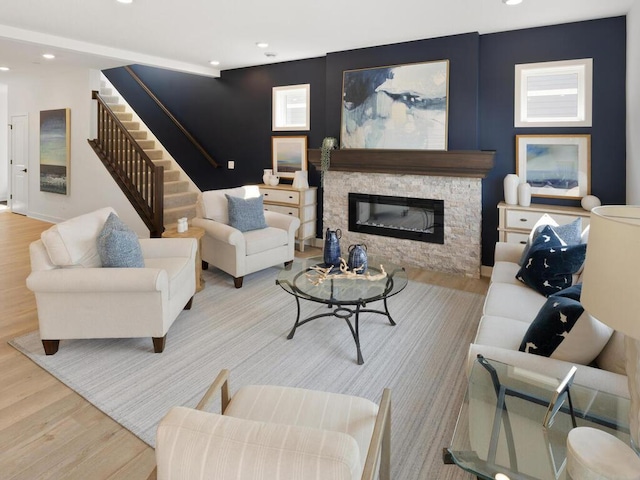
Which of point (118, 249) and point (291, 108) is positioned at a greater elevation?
point (291, 108)

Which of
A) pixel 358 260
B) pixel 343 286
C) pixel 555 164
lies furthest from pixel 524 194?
pixel 343 286

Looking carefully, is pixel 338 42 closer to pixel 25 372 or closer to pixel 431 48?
pixel 431 48

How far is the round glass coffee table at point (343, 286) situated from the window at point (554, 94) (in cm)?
237

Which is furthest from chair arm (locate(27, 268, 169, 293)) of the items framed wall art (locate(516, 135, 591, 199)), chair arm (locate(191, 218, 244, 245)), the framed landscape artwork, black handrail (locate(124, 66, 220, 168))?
the framed landscape artwork

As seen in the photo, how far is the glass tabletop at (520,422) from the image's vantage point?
126cm

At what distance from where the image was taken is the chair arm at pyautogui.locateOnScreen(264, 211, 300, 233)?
193 inches

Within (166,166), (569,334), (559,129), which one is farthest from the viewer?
(166,166)

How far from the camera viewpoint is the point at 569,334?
5.73 feet

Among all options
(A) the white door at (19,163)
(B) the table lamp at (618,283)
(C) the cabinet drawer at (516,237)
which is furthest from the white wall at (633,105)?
(A) the white door at (19,163)

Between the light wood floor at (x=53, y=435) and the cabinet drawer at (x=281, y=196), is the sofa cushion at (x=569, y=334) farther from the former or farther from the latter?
the cabinet drawer at (x=281, y=196)

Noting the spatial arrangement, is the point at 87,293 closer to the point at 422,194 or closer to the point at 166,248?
the point at 166,248

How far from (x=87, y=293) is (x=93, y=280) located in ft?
0.45

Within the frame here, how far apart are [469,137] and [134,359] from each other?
3894 mm

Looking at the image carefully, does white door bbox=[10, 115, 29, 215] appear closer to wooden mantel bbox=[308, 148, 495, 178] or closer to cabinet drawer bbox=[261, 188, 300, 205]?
cabinet drawer bbox=[261, 188, 300, 205]
